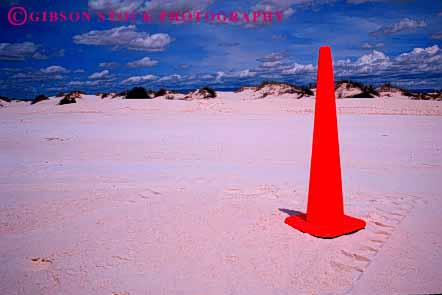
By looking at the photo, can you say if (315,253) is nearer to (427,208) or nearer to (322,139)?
(322,139)

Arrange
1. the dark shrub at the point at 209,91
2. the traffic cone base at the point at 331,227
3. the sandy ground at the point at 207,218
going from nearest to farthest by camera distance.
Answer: the sandy ground at the point at 207,218, the traffic cone base at the point at 331,227, the dark shrub at the point at 209,91

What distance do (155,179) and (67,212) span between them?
179 cm

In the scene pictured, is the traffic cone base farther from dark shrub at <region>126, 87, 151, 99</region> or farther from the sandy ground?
dark shrub at <region>126, 87, 151, 99</region>

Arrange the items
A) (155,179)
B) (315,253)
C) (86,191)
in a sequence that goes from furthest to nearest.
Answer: (155,179) → (86,191) → (315,253)

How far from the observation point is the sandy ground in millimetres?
2879

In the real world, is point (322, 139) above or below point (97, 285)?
above

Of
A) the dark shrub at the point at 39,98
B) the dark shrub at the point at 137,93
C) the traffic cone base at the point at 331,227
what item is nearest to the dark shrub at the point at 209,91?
the dark shrub at the point at 137,93

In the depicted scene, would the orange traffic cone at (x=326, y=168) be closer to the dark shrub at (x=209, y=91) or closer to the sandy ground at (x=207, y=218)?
the sandy ground at (x=207, y=218)

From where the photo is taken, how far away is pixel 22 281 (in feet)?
9.41

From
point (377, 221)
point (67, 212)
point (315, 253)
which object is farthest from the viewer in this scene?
point (67, 212)

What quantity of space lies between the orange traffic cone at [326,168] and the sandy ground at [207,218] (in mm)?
176

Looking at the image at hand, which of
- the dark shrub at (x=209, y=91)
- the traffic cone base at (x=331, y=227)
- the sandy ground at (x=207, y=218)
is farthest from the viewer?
the dark shrub at (x=209, y=91)

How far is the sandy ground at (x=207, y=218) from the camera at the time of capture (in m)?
2.88

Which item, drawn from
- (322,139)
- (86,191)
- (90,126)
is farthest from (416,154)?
(90,126)
